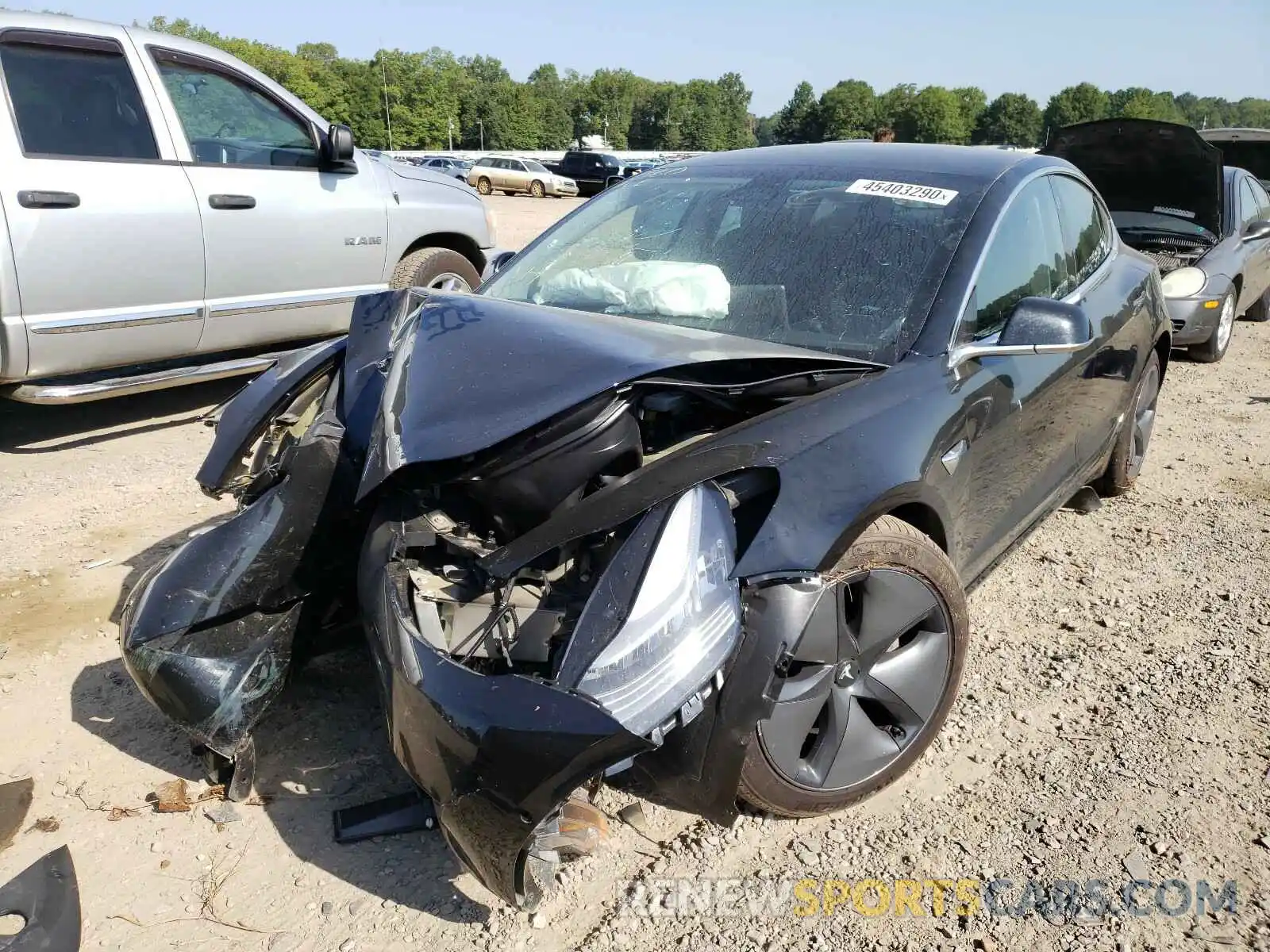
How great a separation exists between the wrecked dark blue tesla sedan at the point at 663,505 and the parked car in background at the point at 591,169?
34273 millimetres

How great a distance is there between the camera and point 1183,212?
25.5 ft

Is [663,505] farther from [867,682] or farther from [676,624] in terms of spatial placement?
[867,682]

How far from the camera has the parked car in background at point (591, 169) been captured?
119ft

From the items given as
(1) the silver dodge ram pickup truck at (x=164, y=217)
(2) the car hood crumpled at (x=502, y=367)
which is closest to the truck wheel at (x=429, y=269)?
(1) the silver dodge ram pickup truck at (x=164, y=217)

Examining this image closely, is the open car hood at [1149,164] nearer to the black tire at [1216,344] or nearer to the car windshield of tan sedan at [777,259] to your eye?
the black tire at [1216,344]

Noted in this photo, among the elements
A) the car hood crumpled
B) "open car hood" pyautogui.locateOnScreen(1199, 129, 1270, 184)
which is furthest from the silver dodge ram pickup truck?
"open car hood" pyautogui.locateOnScreen(1199, 129, 1270, 184)

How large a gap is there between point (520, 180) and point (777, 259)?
33.5 metres

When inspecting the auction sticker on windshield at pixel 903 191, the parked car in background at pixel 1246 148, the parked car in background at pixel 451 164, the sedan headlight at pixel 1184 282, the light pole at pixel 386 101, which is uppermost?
the light pole at pixel 386 101

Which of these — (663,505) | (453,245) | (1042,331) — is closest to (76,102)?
(453,245)

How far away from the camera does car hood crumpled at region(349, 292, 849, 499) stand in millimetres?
2188

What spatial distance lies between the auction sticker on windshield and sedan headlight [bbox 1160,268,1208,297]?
4.95m

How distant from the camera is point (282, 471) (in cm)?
258

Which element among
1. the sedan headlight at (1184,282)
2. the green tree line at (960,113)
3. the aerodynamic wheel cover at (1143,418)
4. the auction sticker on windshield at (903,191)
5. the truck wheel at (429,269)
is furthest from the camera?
the green tree line at (960,113)

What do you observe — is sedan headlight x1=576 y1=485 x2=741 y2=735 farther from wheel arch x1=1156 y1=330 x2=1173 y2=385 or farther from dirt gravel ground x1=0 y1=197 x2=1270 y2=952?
wheel arch x1=1156 y1=330 x2=1173 y2=385
